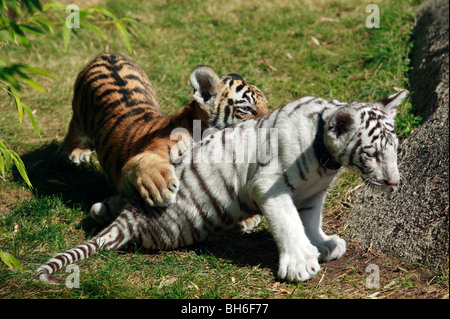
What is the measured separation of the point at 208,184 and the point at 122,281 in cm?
96

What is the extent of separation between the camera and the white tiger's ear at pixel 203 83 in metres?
4.53

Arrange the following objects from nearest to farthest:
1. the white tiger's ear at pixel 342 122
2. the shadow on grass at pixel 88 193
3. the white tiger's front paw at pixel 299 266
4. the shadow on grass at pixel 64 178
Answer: the white tiger's ear at pixel 342 122 → the white tiger's front paw at pixel 299 266 → the shadow on grass at pixel 88 193 → the shadow on grass at pixel 64 178

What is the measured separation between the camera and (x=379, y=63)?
6320mm

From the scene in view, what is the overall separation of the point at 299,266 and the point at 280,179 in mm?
600

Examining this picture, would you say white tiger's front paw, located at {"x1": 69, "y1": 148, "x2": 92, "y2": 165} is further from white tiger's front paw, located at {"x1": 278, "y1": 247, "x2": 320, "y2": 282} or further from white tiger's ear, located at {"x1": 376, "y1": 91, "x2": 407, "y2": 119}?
white tiger's ear, located at {"x1": 376, "y1": 91, "x2": 407, "y2": 119}

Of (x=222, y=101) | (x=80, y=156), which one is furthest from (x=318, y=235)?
(x=80, y=156)

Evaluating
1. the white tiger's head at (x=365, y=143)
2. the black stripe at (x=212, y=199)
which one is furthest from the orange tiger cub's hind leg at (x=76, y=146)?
the white tiger's head at (x=365, y=143)

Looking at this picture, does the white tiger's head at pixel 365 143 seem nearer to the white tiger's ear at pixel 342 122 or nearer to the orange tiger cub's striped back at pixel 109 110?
the white tiger's ear at pixel 342 122

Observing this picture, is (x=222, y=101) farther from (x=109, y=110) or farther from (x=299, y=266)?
(x=299, y=266)

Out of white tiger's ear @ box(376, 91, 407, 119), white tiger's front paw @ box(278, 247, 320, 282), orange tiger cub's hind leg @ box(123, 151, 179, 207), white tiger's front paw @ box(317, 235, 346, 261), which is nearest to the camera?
white tiger's front paw @ box(278, 247, 320, 282)

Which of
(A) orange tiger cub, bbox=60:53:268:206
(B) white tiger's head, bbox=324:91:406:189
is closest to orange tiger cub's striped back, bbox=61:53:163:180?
(A) orange tiger cub, bbox=60:53:268:206

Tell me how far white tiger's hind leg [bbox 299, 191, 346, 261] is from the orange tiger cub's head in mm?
1173

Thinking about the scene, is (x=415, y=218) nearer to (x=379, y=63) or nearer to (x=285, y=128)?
(x=285, y=128)

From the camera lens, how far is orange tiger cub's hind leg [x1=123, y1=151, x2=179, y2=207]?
380 cm
